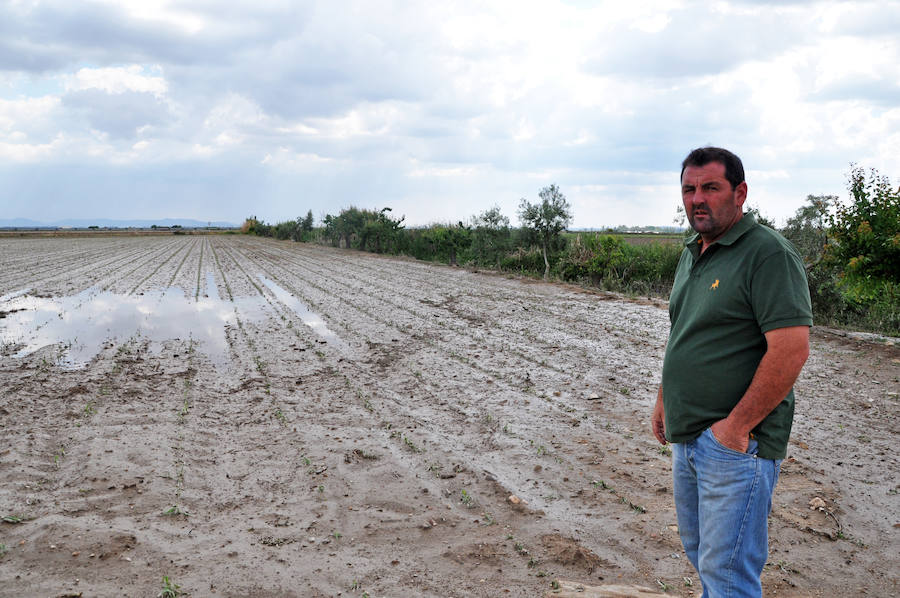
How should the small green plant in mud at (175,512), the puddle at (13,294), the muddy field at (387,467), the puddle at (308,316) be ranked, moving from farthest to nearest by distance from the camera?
1. the puddle at (13,294)
2. the puddle at (308,316)
3. the small green plant in mud at (175,512)
4. the muddy field at (387,467)

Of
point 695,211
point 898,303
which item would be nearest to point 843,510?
point 695,211

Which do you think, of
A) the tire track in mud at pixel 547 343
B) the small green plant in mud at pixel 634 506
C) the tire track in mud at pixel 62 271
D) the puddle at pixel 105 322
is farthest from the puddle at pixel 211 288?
the small green plant in mud at pixel 634 506

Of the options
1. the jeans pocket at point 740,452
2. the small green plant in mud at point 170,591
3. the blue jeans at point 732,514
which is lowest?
the small green plant in mud at point 170,591

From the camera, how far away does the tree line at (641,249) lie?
9.39 meters

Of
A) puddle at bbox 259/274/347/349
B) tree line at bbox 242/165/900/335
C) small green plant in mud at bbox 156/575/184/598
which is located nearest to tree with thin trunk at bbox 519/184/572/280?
tree line at bbox 242/165/900/335

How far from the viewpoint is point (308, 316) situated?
12.1 meters

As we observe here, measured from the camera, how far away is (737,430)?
6.30 ft

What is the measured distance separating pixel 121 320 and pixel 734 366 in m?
12.1

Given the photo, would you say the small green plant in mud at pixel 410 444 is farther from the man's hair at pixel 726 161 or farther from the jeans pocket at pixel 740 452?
the man's hair at pixel 726 161

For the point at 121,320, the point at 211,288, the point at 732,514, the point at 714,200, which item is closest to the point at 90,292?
the point at 211,288

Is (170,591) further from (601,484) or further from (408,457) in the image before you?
(601,484)

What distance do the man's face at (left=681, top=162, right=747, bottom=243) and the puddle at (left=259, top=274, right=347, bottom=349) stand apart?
25.1ft

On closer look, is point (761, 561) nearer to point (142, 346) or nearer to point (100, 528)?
point (100, 528)

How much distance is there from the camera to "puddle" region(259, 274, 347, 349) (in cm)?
980
